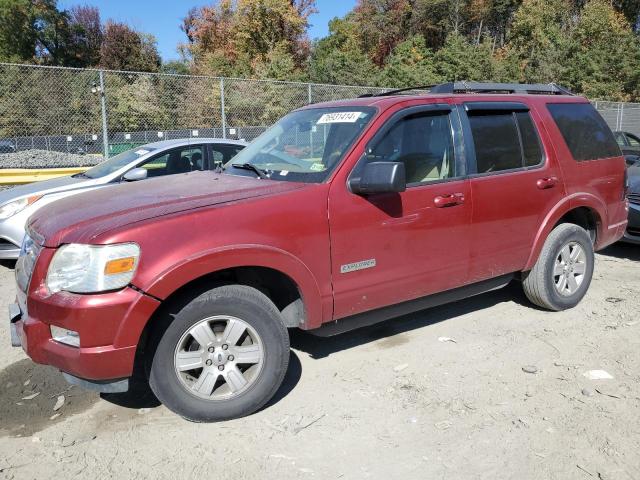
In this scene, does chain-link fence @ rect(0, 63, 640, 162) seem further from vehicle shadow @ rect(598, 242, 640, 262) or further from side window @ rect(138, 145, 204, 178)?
vehicle shadow @ rect(598, 242, 640, 262)

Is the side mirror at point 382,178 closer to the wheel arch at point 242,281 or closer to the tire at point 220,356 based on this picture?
the wheel arch at point 242,281

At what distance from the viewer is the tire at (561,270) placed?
193 inches

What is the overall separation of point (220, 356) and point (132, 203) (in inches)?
41.6

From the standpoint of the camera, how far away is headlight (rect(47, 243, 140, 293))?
2.88 m

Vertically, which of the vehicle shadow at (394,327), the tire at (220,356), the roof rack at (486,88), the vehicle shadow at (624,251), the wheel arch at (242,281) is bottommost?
the vehicle shadow at (394,327)

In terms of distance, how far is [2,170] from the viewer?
35.1 ft

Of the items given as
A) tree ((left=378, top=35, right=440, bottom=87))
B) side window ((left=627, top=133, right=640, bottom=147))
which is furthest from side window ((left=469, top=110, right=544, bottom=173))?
tree ((left=378, top=35, right=440, bottom=87))

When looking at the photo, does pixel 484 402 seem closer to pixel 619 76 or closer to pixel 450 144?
pixel 450 144

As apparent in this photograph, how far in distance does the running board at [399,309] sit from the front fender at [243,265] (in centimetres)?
22

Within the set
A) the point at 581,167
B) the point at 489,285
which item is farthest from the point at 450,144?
the point at 581,167

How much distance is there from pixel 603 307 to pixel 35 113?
11005 mm

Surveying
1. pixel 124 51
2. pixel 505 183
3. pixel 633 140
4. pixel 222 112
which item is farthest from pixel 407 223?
pixel 124 51

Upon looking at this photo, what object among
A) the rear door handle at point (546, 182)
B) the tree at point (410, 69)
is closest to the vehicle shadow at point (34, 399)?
the rear door handle at point (546, 182)

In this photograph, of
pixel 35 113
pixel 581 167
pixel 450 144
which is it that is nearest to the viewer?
pixel 450 144
